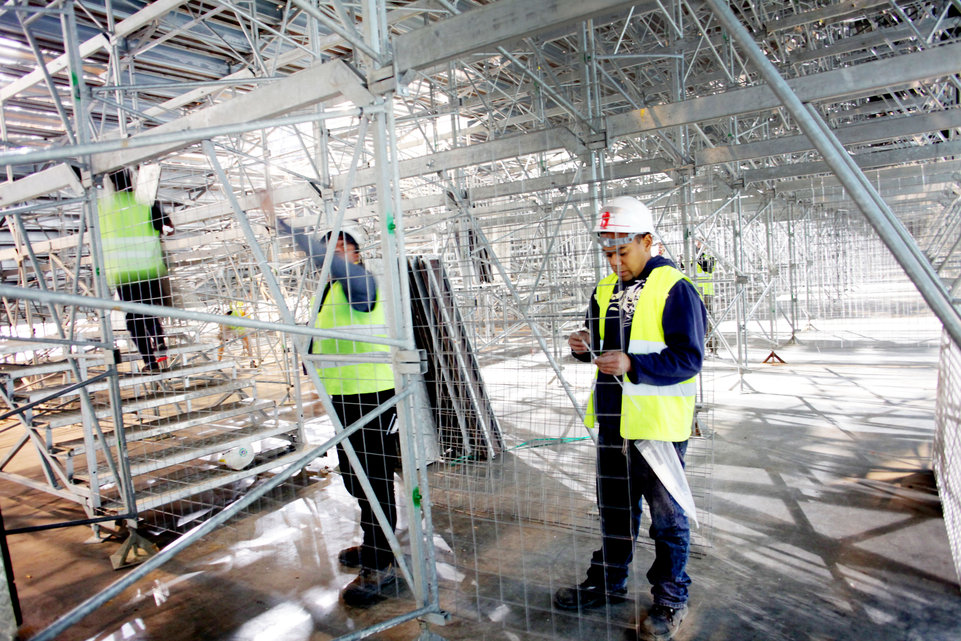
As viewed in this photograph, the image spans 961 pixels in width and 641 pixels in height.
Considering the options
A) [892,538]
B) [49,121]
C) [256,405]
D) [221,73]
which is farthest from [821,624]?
[49,121]

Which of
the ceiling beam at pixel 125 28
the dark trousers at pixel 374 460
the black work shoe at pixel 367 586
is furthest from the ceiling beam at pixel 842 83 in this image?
the ceiling beam at pixel 125 28

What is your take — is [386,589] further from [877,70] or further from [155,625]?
[877,70]

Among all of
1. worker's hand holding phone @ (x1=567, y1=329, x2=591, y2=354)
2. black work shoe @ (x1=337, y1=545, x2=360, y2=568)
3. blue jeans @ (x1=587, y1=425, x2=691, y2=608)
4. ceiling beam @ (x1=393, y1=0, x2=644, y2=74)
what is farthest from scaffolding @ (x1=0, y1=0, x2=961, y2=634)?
black work shoe @ (x1=337, y1=545, x2=360, y2=568)

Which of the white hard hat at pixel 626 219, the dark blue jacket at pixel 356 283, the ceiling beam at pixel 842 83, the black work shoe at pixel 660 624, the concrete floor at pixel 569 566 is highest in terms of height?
the ceiling beam at pixel 842 83

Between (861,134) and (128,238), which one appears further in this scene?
(861,134)

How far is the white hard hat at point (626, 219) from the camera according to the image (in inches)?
115

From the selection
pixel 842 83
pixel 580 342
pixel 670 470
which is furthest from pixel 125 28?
pixel 842 83

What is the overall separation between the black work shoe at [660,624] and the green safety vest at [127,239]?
4.90m

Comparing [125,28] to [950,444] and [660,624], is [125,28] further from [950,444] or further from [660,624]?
[950,444]

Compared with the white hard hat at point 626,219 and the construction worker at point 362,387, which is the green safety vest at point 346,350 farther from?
the white hard hat at point 626,219

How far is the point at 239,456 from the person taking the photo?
5340 mm

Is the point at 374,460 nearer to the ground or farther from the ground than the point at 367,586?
farther from the ground

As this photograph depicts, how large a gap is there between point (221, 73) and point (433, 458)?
7567mm

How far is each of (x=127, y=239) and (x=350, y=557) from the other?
3.57 m
